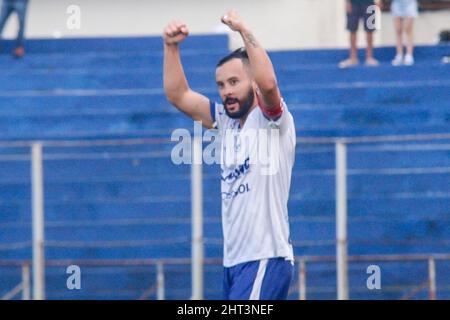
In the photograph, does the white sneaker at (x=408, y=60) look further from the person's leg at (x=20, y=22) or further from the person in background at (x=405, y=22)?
the person's leg at (x=20, y=22)

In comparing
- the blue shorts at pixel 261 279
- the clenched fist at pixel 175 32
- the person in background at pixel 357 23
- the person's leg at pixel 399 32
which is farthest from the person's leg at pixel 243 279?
the person's leg at pixel 399 32

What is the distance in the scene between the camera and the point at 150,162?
12781 millimetres

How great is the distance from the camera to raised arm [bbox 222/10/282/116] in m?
7.03

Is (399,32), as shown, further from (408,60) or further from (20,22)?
(20,22)

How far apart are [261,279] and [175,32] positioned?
121 centimetres

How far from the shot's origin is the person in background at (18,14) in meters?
15.3

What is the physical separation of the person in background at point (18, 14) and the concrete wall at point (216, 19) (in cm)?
171

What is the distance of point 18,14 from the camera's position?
15.4m

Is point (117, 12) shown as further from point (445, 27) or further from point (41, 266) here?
point (41, 266)

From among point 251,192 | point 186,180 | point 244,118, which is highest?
point 186,180

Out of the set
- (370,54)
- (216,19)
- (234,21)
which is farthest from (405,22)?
(234,21)

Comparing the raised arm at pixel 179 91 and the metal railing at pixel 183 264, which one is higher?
the raised arm at pixel 179 91

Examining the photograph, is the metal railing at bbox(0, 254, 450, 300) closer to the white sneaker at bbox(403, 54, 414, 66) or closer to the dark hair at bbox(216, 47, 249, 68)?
the white sneaker at bbox(403, 54, 414, 66)
